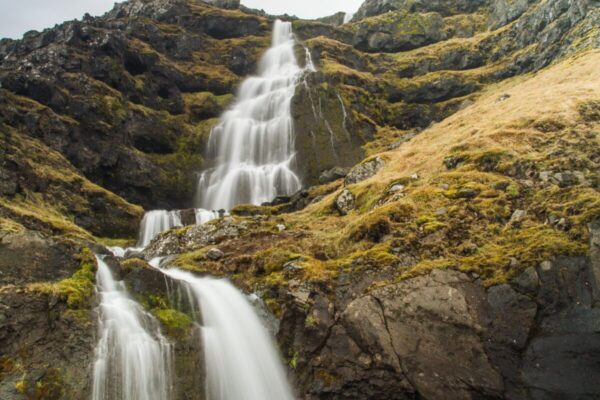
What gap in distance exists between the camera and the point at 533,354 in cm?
944

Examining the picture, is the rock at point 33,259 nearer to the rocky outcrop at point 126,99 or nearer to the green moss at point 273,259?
the green moss at point 273,259

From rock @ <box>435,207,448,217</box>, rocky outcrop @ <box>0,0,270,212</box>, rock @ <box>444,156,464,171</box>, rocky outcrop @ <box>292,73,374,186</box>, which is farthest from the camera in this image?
rocky outcrop @ <box>292,73,374,186</box>

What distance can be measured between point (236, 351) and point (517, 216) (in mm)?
8421

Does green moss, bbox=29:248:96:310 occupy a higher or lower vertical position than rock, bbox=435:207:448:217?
lower

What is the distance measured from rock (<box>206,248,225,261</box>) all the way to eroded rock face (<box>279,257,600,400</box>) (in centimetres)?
504

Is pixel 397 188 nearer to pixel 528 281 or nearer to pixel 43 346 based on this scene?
pixel 528 281

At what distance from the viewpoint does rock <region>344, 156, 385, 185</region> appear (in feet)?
78.9

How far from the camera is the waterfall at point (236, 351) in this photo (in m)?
11.0

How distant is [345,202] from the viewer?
19.8 metres

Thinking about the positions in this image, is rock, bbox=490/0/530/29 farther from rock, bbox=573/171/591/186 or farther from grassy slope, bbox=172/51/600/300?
rock, bbox=573/171/591/186

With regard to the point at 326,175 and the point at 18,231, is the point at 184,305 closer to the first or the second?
the point at 18,231

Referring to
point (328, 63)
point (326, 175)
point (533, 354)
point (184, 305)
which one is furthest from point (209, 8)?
point (533, 354)

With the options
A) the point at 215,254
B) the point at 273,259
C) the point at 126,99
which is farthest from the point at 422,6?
the point at 273,259

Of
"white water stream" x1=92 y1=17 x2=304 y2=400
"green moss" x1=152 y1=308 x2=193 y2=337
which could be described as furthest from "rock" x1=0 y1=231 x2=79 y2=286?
"green moss" x1=152 y1=308 x2=193 y2=337
